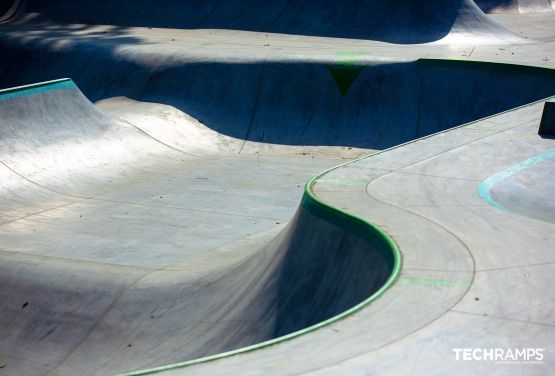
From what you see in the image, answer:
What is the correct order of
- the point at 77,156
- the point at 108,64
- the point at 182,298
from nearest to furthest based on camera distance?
the point at 182,298 < the point at 77,156 < the point at 108,64

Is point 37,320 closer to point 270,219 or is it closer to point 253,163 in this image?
point 270,219

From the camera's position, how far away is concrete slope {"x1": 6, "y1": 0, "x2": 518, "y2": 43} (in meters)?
20.5

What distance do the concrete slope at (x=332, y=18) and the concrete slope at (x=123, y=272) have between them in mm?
8954

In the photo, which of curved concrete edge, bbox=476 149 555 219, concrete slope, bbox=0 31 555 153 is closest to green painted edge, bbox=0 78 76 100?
concrete slope, bbox=0 31 555 153

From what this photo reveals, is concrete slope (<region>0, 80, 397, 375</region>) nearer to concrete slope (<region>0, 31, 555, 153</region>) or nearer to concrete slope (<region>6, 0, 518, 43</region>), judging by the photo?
concrete slope (<region>0, 31, 555, 153</region>)

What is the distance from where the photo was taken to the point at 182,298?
8.55 metres

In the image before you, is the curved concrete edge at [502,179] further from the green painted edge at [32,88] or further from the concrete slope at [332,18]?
the concrete slope at [332,18]

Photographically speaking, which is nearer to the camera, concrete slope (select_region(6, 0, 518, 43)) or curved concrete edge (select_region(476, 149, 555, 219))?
curved concrete edge (select_region(476, 149, 555, 219))

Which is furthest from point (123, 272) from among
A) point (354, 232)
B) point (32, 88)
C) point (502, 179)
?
point (32, 88)

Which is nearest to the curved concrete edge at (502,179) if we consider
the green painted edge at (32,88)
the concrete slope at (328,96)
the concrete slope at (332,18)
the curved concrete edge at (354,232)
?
the curved concrete edge at (354,232)

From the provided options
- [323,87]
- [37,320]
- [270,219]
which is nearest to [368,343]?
[37,320]

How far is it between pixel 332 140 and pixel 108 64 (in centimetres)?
579

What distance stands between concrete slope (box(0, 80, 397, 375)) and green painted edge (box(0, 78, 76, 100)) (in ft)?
0.07

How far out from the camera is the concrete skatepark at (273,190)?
5.41m
